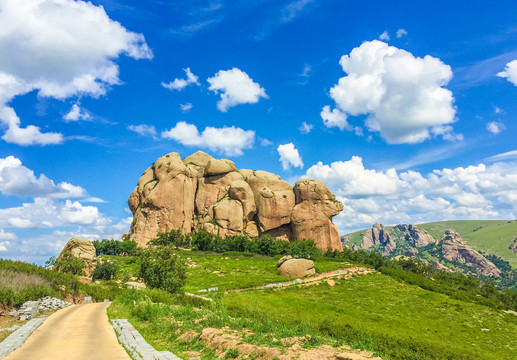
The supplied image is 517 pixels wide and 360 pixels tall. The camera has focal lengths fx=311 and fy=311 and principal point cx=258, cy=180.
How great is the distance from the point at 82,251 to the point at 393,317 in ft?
181

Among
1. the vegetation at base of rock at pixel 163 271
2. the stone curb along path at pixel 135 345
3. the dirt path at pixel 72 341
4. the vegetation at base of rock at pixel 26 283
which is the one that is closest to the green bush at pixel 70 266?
the vegetation at base of rock at pixel 26 283

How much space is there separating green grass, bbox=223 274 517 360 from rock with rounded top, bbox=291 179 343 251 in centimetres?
4608

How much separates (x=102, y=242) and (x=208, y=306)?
72.8 meters

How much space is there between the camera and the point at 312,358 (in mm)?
11680

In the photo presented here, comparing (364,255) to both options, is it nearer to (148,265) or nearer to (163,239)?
(163,239)

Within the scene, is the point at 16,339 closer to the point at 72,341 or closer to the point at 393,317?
the point at 72,341

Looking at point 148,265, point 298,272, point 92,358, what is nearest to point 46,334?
point 92,358

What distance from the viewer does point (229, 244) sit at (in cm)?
8831

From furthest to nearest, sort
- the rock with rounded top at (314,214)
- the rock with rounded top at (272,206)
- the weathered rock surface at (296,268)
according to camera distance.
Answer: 1. the rock with rounded top at (272,206)
2. the rock with rounded top at (314,214)
3. the weathered rock surface at (296,268)

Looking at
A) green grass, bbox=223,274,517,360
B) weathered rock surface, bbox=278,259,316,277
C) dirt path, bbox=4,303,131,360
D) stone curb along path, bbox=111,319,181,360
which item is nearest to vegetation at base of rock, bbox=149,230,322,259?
weathered rock surface, bbox=278,259,316,277

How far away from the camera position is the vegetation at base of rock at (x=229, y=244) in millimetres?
85938

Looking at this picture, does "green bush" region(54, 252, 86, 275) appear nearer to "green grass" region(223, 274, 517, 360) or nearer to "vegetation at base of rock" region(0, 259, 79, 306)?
"vegetation at base of rock" region(0, 259, 79, 306)

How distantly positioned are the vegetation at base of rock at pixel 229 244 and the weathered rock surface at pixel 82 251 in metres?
23.4

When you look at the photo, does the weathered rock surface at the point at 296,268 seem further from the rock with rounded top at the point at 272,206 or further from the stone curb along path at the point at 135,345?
the rock with rounded top at the point at 272,206
